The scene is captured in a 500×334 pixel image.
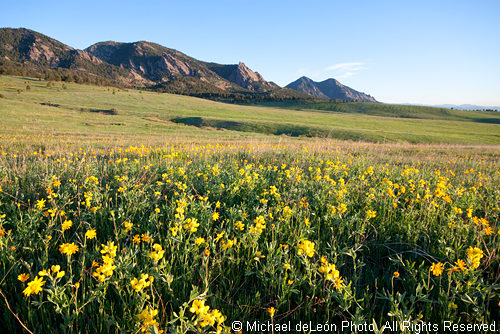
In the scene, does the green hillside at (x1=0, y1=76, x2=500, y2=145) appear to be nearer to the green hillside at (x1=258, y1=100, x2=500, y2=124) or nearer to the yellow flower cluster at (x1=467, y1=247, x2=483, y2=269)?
the yellow flower cluster at (x1=467, y1=247, x2=483, y2=269)

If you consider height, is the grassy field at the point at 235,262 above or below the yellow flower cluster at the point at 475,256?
below

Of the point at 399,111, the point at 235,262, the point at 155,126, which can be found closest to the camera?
the point at 235,262

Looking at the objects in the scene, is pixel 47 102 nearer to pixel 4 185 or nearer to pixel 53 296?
pixel 4 185

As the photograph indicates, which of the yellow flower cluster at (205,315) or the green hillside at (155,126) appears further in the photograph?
the green hillside at (155,126)

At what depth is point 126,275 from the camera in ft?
5.94

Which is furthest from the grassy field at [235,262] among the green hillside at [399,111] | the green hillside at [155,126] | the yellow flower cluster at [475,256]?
the green hillside at [399,111]

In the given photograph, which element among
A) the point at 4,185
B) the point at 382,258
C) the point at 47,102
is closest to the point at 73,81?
the point at 47,102

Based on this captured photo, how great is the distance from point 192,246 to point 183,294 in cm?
47

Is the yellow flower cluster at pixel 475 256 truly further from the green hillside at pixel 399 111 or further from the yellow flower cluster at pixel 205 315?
the green hillside at pixel 399 111

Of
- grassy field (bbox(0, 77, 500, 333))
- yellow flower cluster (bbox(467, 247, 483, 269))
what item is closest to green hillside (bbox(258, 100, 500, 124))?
grassy field (bbox(0, 77, 500, 333))

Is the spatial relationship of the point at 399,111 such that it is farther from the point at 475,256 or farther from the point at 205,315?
the point at 205,315

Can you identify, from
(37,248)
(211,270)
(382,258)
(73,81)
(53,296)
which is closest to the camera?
(53,296)

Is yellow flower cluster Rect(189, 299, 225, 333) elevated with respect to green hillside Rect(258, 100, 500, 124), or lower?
lower

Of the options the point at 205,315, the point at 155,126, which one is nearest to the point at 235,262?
the point at 205,315
